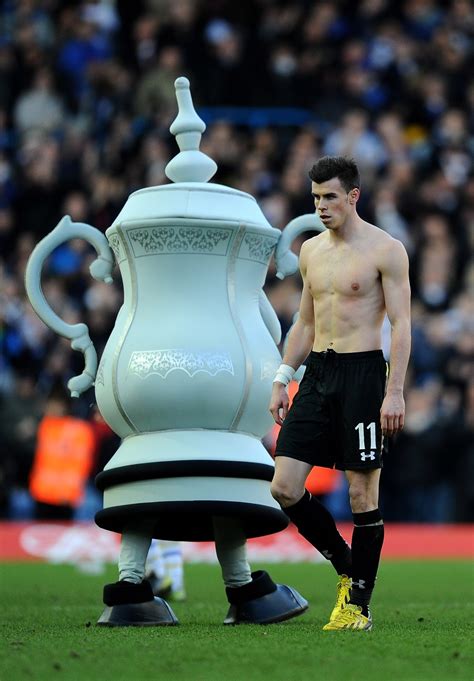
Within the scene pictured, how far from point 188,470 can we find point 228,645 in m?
1.27

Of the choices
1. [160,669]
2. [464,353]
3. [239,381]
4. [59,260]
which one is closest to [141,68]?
[59,260]

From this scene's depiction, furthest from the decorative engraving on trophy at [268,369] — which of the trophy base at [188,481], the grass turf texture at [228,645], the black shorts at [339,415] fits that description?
the grass turf texture at [228,645]

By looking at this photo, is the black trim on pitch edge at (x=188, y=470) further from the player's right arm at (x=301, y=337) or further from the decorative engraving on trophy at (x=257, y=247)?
the decorative engraving on trophy at (x=257, y=247)

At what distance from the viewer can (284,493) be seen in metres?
7.02

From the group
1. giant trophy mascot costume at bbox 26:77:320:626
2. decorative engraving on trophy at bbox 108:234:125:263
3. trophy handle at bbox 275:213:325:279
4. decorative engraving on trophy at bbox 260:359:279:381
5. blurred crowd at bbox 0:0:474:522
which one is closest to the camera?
giant trophy mascot costume at bbox 26:77:320:626

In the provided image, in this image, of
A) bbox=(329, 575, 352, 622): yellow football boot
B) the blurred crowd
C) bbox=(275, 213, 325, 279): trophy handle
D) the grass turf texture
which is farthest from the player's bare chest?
the blurred crowd

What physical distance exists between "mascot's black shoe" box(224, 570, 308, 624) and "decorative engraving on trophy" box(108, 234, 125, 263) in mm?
1655

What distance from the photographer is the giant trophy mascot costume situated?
7375 mm

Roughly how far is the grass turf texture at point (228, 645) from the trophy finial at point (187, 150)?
2.18m

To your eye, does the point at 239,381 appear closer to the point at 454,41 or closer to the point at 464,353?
the point at 464,353

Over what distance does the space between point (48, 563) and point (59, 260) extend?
3.92m

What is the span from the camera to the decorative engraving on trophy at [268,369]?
763 cm

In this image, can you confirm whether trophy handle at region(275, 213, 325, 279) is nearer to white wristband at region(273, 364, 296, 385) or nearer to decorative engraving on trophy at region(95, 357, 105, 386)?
white wristband at region(273, 364, 296, 385)

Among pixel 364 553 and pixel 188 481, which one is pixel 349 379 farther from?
pixel 188 481
